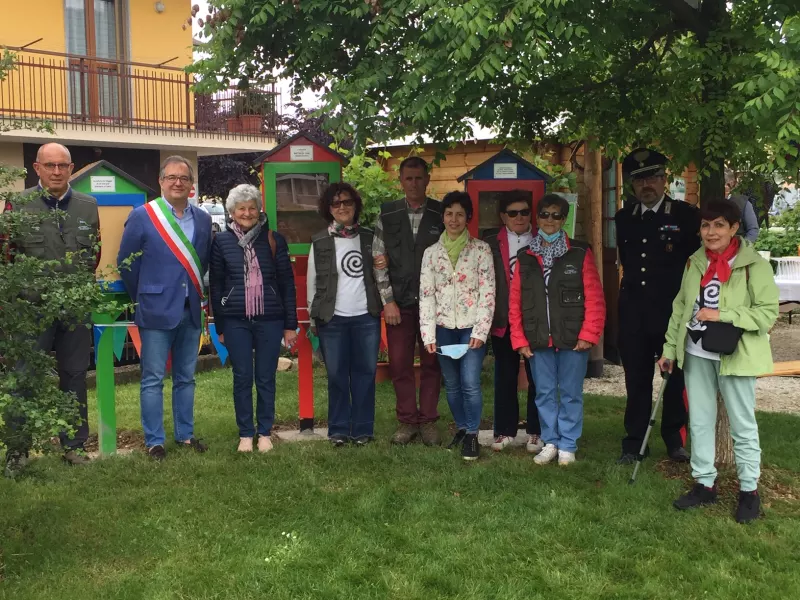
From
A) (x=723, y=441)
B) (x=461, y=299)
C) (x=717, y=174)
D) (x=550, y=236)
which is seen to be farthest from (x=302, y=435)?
(x=717, y=174)

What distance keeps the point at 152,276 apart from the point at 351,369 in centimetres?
157

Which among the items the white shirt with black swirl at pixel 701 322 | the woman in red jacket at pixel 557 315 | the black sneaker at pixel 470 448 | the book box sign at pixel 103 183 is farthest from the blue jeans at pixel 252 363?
the white shirt with black swirl at pixel 701 322

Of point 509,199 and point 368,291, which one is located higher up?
point 509,199

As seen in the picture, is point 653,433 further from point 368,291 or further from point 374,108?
point 374,108

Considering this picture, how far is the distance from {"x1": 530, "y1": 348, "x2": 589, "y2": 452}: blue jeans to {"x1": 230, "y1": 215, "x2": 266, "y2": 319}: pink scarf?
6.37 ft

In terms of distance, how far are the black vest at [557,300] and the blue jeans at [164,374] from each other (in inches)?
92.9

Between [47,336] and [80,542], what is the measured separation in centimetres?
163

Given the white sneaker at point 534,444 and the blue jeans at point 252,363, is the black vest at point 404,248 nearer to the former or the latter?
the blue jeans at point 252,363

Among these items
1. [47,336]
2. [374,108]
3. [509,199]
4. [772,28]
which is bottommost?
[47,336]

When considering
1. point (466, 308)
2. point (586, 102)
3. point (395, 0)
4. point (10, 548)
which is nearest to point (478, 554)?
point (466, 308)

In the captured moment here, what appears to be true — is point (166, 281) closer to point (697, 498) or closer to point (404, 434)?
point (404, 434)

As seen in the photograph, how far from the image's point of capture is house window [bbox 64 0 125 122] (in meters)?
14.8

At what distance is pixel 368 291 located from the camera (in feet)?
19.0

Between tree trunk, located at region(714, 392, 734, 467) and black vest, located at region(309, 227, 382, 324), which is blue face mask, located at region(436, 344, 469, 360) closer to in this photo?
black vest, located at region(309, 227, 382, 324)
